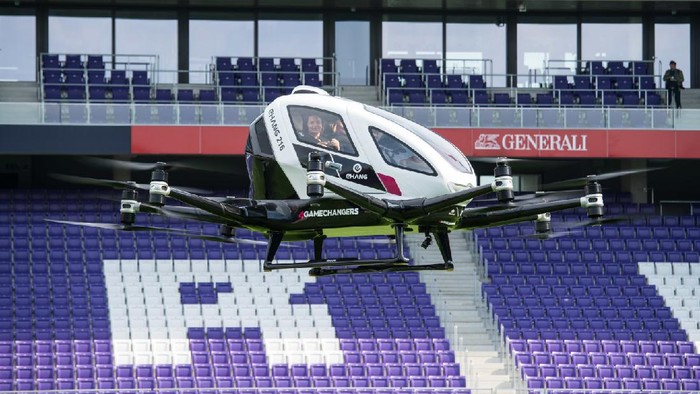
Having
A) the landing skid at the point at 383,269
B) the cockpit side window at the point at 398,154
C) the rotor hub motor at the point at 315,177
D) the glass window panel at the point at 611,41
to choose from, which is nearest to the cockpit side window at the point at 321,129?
the cockpit side window at the point at 398,154

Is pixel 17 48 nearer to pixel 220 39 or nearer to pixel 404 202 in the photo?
pixel 220 39

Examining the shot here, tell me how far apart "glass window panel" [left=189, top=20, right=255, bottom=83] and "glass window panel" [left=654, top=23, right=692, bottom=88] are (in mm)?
13104

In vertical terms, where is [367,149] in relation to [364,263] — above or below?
above

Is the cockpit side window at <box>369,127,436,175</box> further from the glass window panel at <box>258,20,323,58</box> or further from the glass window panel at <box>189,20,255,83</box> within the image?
the glass window panel at <box>258,20,323,58</box>

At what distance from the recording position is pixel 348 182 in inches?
571

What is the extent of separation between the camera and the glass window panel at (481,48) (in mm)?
46469

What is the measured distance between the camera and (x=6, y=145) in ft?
129

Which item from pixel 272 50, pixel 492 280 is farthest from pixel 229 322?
pixel 272 50

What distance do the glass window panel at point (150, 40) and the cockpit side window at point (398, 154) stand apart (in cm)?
3124

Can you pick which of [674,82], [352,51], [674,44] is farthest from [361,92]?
[674,44]

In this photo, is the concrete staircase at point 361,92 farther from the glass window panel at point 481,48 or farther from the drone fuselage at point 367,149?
the drone fuselage at point 367,149

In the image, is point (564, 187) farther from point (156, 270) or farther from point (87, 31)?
point (87, 31)

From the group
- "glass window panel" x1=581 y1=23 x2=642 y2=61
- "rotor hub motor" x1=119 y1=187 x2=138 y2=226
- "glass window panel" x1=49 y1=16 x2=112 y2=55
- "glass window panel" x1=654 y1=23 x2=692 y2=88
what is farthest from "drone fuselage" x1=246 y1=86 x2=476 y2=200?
"glass window panel" x1=654 y1=23 x2=692 y2=88

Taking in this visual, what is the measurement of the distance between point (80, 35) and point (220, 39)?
4.35 m
